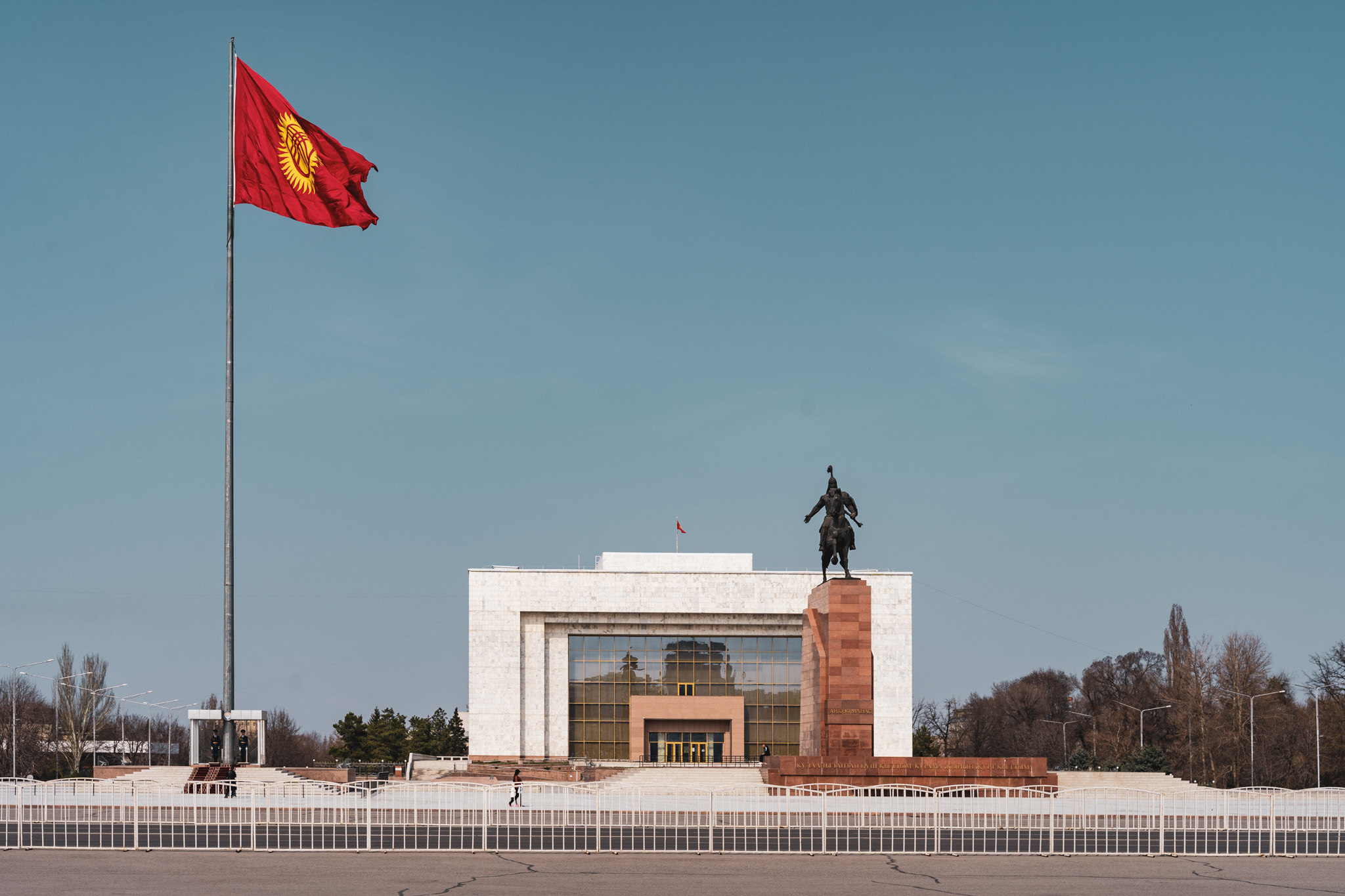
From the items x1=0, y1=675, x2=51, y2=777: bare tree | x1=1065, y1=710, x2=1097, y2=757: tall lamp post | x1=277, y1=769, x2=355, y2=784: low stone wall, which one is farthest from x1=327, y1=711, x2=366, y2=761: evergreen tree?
x1=1065, y1=710, x2=1097, y2=757: tall lamp post

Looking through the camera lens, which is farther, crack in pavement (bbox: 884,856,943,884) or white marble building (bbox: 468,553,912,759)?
white marble building (bbox: 468,553,912,759)

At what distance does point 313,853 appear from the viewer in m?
19.5

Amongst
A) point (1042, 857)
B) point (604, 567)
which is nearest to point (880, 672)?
point (604, 567)

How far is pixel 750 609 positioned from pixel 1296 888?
157 feet

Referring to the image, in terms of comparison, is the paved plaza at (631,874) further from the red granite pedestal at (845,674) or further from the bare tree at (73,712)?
the bare tree at (73,712)

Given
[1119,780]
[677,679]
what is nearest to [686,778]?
[1119,780]

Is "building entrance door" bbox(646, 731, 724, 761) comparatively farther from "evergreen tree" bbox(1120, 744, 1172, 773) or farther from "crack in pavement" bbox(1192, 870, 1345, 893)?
"crack in pavement" bbox(1192, 870, 1345, 893)

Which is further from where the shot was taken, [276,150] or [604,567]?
[604,567]

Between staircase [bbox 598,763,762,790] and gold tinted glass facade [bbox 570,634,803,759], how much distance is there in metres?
13.1

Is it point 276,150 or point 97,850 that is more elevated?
point 276,150

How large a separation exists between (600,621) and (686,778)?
19128 mm

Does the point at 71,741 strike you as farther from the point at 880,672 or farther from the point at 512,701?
the point at 880,672

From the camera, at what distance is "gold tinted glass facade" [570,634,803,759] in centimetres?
6538

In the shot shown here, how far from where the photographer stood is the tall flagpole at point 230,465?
22.1 metres
